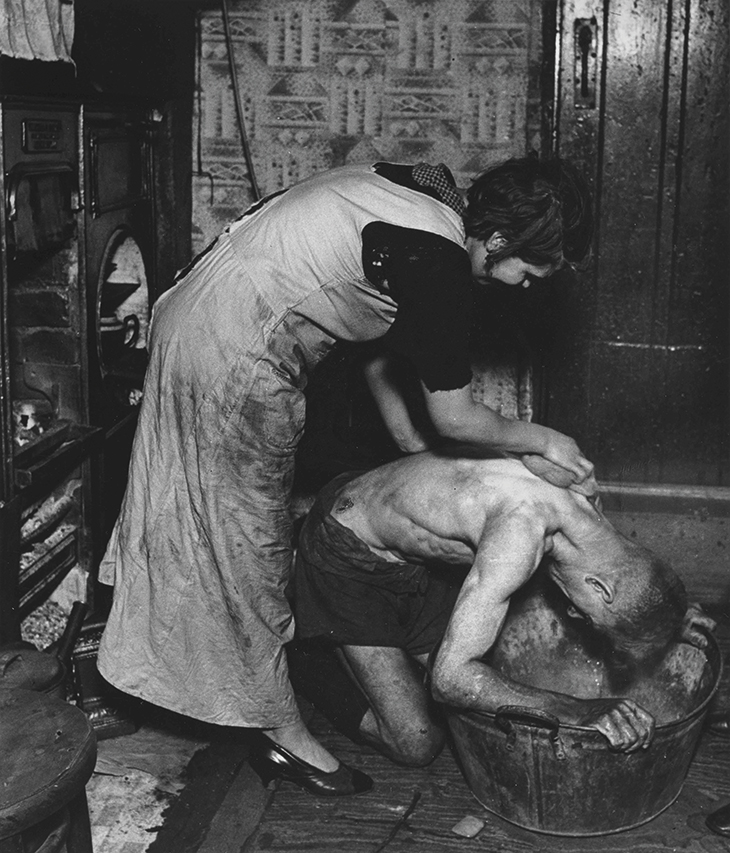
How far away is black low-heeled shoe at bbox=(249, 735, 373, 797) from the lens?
11.3 ft

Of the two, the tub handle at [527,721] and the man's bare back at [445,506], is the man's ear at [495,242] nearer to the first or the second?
the man's bare back at [445,506]

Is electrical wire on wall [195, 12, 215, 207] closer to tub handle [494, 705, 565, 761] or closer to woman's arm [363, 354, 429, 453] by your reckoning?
woman's arm [363, 354, 429, 453]

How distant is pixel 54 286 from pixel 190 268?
88 cm

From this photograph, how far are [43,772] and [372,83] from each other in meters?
3.33

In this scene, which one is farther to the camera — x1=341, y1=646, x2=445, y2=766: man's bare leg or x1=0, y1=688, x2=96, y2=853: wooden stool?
x1=341, y1=646, x2=445, y2=766: man's bare leg

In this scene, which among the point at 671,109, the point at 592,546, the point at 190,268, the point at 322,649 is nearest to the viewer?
the point at 592,546

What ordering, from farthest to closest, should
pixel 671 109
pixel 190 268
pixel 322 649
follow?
1. pixel 671 109
2. pixel 322 649
3. pixel 190 268

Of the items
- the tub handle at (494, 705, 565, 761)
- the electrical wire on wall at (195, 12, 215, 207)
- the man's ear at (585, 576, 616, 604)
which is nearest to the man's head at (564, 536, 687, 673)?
the man's ear at (585, 576, 616, 604)

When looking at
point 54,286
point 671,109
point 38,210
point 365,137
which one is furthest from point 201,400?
point 671,109

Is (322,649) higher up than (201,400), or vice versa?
(201,400)

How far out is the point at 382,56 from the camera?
4.77m

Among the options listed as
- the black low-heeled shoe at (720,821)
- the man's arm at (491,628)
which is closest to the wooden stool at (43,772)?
the man's arm at (491,628)

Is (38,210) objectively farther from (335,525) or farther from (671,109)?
(671,109)

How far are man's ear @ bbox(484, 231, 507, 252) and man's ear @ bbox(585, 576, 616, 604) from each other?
96 cm
